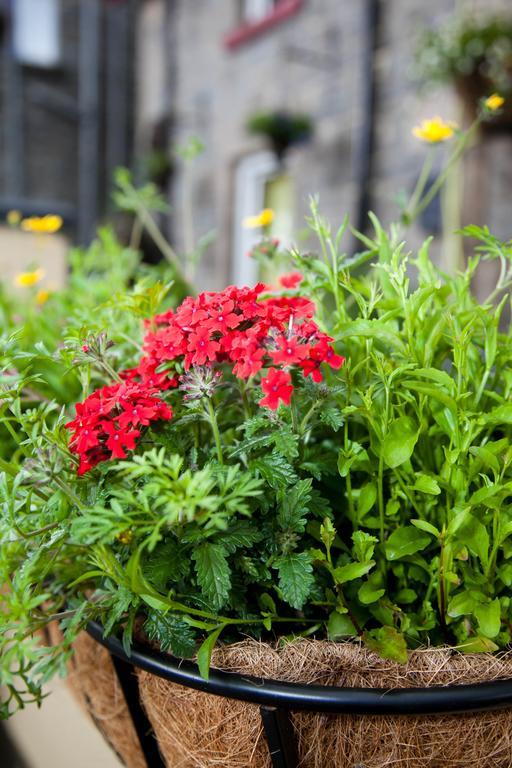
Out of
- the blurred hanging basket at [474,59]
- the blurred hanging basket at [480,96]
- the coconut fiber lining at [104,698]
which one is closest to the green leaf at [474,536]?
the coconut fiber lining at [104,698]

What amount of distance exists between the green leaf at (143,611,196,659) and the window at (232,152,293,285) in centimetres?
372

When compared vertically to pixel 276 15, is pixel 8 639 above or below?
below

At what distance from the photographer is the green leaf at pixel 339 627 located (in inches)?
20.5

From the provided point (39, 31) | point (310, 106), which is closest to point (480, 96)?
point (310, 106)

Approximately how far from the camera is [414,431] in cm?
53

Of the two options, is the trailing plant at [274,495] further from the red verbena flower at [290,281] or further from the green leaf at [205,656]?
the red verbena flower at [290,281]

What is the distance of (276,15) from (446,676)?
4.30 meters

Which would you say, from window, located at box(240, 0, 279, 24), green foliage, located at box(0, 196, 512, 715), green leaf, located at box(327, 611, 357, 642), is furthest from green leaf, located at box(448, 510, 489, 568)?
window, located at box(240, 0, 279, 24)

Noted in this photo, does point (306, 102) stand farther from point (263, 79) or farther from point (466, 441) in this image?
point (466, 441)

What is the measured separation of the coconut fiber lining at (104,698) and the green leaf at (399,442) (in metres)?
0.30

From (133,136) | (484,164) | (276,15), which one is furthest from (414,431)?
(133,136)

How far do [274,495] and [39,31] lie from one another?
22.1ft

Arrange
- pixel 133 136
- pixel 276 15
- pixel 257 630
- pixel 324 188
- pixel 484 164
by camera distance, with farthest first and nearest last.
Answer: pixel 133 136
pixel 276 15
pixel 324 188
pixel 484 164
pixel 257 630

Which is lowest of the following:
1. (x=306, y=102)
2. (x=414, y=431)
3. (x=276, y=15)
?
(x=414, y=431)
